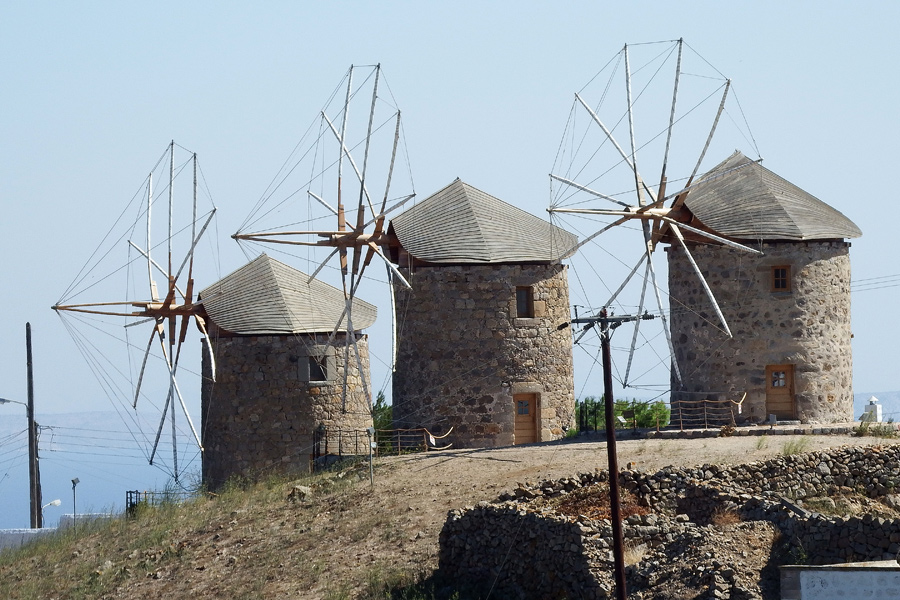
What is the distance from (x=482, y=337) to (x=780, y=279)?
667 centimetres

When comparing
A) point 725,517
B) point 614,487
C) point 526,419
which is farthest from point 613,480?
point 526,419

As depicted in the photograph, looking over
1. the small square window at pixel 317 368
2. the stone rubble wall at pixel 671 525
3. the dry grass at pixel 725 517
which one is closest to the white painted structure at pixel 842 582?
the stone rubble wall at pixel 671 525

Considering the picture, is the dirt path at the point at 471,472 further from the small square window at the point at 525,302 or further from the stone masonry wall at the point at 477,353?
the small square window at the point at 525,302

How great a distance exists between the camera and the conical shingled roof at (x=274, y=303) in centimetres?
3412

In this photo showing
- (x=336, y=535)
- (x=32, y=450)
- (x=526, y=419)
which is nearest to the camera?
(x=336, y=535)

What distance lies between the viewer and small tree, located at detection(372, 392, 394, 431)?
3703cm

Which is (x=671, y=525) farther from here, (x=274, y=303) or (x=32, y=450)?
(x=32, y=450)

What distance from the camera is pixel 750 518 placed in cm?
2188

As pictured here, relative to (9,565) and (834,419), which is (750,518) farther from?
(9,565)

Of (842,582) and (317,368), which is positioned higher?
(317,368)

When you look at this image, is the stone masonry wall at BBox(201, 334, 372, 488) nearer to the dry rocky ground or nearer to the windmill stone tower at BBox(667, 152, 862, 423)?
the dry rocky ground

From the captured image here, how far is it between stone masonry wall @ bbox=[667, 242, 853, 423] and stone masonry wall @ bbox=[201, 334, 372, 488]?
8.87 m

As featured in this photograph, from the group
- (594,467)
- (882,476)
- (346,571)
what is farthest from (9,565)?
(882,476)

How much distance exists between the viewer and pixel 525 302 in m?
32.4
